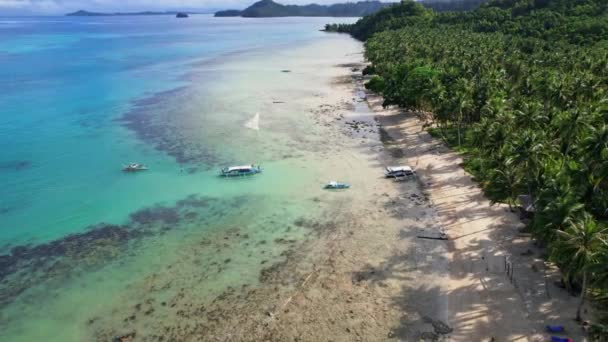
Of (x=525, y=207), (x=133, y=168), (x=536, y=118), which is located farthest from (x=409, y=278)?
(x=133, y=168)

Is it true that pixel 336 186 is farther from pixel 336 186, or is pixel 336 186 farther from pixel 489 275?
pixel 489 275

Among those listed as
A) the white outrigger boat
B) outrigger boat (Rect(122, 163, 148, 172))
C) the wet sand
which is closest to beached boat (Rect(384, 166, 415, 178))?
the white outrigger boat

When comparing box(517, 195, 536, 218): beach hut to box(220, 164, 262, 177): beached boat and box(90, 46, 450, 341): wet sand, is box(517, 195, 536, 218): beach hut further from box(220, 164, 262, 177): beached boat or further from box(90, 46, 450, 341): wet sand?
box(220, 164, 262, 177): beached boat

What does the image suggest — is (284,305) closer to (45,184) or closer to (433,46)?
(45,184)

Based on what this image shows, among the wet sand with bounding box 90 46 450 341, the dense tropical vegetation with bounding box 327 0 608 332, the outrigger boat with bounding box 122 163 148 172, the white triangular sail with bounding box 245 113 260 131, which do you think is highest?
the dense tropical vegetation with bounding box 327 0 608 332

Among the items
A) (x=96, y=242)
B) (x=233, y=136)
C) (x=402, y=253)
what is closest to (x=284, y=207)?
(x=402, y=253)
